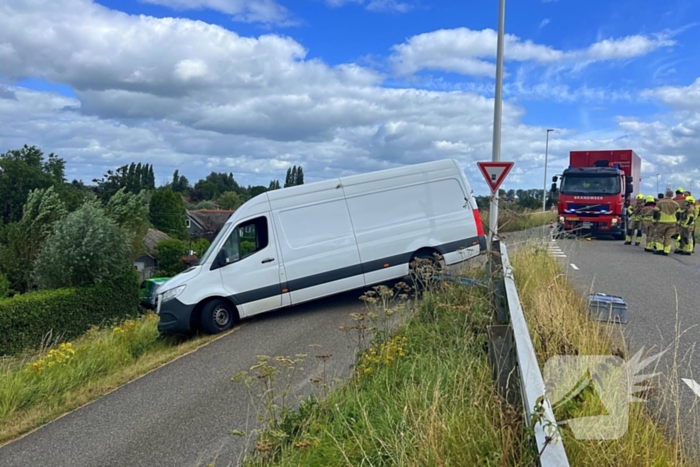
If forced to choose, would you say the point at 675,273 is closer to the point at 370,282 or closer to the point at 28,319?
the point at 370,282

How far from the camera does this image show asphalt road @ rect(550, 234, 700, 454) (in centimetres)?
422

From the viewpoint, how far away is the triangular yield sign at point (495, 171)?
11867 millimetres

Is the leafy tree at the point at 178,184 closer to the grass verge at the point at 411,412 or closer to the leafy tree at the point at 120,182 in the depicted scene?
the leafy tree at the point at 120,182

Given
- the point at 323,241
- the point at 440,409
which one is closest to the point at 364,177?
the point at 323,241

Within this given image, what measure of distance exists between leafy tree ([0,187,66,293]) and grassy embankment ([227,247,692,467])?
94.8 ft

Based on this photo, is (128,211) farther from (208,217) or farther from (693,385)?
(208,217)

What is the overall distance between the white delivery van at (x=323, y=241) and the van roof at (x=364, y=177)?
2 centimetres

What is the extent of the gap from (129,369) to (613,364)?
6.86 m

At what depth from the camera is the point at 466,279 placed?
7.26 m

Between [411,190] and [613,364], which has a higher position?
[411,190]

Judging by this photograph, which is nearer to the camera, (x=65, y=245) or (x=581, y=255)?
(x=581, y=255)

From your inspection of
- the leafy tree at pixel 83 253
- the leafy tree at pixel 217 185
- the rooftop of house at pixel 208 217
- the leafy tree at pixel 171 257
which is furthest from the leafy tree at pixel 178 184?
the leafy tree at pixel 83 253

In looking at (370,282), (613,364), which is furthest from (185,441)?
(370,282)

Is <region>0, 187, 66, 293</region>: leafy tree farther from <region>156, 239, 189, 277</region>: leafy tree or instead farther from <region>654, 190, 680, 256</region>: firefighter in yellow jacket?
<region>654, 190, 680, 256</region>: firefighter in yellow jacket
